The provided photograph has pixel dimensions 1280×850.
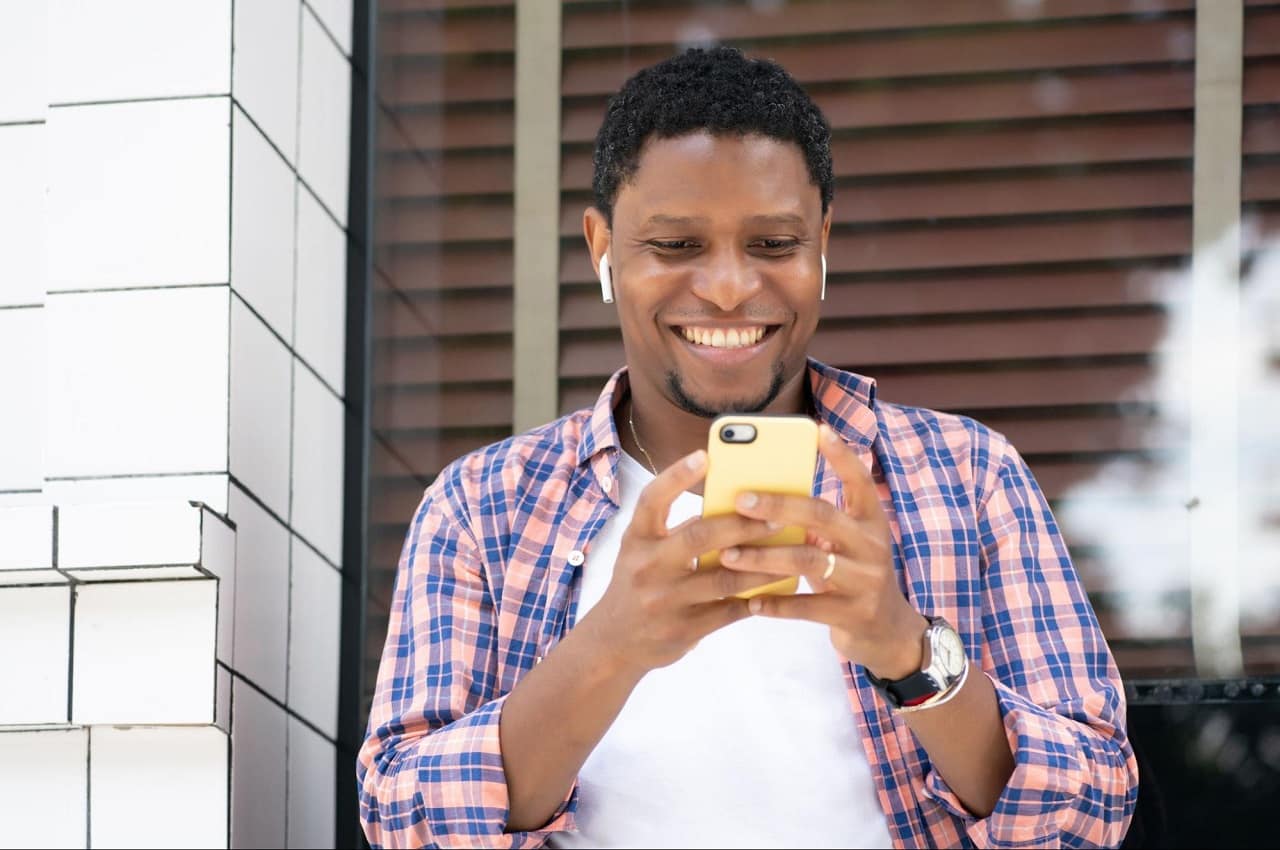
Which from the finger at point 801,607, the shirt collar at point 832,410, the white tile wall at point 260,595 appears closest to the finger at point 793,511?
the finger at point 801,607

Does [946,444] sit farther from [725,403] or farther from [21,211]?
[21,211]

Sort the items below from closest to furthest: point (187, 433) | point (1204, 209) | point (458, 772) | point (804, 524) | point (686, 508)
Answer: point (804, 524) < point (458, 772) < point (686, 508) < point (187, 433) < point (1204, 209)

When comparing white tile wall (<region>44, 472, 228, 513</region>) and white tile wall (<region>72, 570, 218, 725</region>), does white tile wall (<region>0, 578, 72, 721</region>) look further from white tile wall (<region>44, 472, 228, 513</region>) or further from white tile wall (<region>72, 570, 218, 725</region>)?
white tile wall (<region>44, 472, 228, 513</region>)

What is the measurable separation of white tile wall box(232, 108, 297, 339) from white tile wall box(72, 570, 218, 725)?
1.49 ft

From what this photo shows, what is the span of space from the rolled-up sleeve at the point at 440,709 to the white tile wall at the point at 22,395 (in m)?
0.68

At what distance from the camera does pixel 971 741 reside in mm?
1779

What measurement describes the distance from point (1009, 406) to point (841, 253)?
1.22 feet

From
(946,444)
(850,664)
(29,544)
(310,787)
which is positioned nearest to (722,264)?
(946,444)

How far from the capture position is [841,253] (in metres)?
2.69

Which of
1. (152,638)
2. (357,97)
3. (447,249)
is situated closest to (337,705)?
(152,638)

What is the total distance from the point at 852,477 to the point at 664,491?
0.18 m

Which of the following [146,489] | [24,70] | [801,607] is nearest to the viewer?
[801,607]

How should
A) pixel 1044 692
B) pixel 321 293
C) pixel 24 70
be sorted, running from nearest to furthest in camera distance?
1. pixel 1044 692
2. pixel 24 70
3. pixel 321 293

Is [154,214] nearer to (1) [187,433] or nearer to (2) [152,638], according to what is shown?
(1) [187,433]
